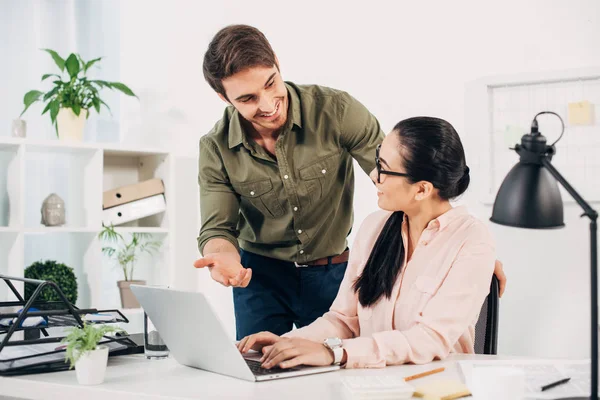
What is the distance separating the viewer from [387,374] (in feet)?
4.40

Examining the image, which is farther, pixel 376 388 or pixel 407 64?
Result: pixel 407 64

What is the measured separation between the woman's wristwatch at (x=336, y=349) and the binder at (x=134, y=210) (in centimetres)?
232

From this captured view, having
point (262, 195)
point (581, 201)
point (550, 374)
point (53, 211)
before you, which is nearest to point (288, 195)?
point (262, 195)

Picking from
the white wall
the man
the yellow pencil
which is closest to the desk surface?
the yellow pencil

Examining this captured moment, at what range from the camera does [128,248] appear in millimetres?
3617

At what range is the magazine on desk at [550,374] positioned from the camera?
1137mm

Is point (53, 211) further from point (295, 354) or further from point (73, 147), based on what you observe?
point (295, 354)

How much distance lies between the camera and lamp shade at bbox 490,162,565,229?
1142 millimetres

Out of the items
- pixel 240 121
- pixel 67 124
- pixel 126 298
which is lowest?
pixel 126 298

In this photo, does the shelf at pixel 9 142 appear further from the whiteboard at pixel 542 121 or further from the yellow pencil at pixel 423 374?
the yellow pencil at pixel 423 374

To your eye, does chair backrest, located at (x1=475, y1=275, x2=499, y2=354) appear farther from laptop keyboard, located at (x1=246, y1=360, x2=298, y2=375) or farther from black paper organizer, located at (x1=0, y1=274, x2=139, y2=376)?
black paper organizer, located at (x1=0, y1=274, x2=139, y2=376)

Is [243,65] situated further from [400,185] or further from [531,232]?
[531,232]

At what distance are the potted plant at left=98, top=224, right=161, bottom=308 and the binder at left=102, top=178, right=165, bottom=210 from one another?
131 millimetres

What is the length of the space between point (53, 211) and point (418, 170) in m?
2.23
